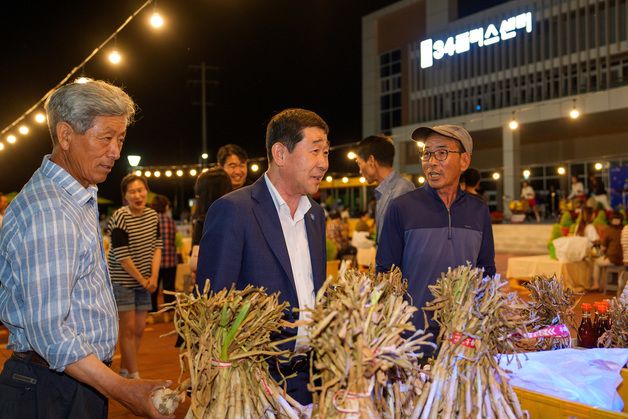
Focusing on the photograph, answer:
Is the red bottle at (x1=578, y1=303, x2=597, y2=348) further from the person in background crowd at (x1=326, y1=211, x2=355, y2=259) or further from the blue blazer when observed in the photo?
the person in background crowd at (x1=326, y1=211, x2=355, y2=259)

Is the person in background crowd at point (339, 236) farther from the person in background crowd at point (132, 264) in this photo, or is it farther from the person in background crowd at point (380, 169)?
the person in background crowd at point (380, 169)

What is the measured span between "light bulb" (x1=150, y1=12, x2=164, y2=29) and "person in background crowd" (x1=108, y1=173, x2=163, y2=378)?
11.9ft

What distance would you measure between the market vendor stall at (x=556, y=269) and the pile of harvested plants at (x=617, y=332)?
343 inches

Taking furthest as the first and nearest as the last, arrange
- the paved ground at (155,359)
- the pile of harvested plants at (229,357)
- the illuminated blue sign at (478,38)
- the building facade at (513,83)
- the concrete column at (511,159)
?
1. the illuminated blue sign at (478,38)
2. the concrete column at (511,159)
3. the building facade at (513,83)
4. the paved ground at (155,359)
5. the pile of harvested plants at (229,357)

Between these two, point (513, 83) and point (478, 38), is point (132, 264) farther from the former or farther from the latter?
point (513, 83)

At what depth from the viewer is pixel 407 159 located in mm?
37000

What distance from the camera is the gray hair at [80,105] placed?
188 centimetres

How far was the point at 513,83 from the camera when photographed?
33.4 meters

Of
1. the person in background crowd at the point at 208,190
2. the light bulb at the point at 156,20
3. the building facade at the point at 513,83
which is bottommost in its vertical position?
the person in background crowd at the point at 208,190

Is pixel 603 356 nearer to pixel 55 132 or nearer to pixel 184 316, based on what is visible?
pixel 184 316


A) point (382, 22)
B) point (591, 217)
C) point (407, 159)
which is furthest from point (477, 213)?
point (382, 22)

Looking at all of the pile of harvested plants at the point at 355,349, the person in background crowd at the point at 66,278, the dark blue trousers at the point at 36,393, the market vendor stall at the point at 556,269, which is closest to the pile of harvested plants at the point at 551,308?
the pile of harvested plants at the point at 355,349

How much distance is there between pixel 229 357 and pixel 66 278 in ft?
1.79

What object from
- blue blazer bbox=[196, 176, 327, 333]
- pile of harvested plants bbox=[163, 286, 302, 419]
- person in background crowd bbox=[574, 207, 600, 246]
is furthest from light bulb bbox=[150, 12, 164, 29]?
person in background crowd bbox=[574, 207, 600, 246]
